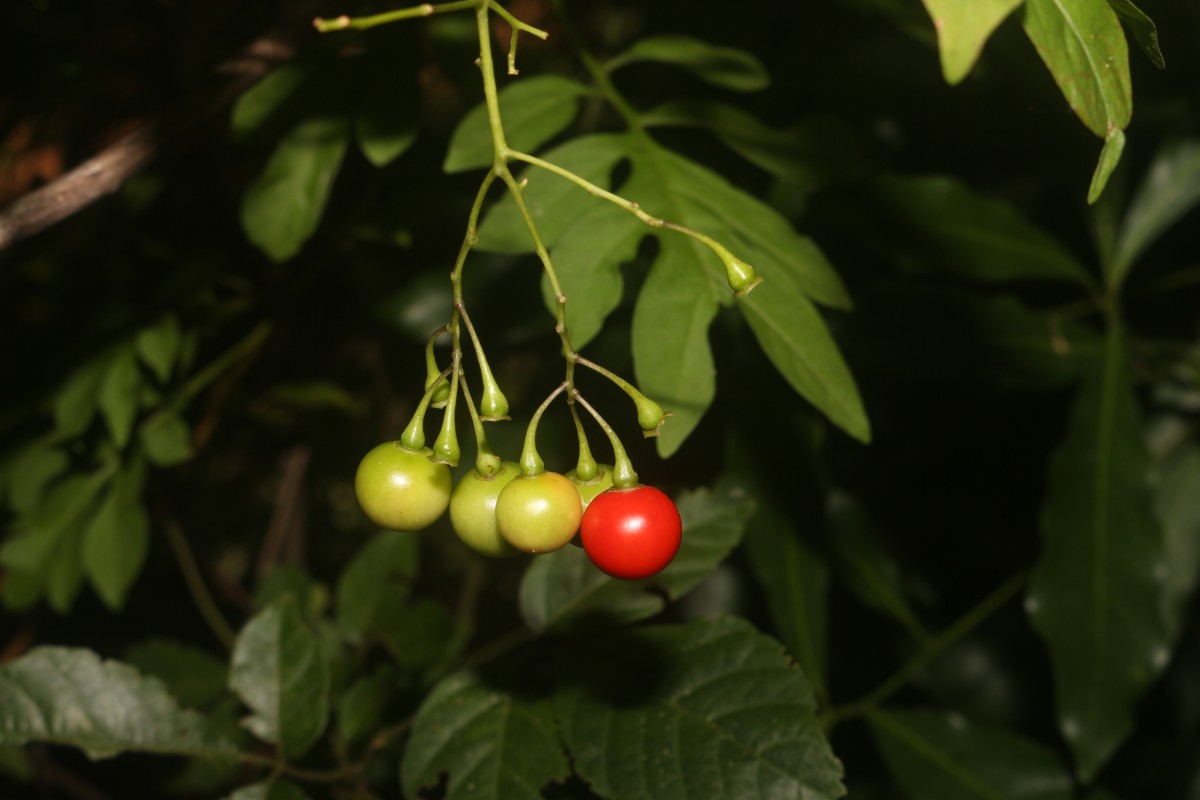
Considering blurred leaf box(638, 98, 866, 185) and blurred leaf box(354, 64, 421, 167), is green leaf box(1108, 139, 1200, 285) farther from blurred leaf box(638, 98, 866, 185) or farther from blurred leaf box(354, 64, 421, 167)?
blurred leaf box(354, 64, 421, 167)

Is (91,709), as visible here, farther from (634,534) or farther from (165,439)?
(634,534)

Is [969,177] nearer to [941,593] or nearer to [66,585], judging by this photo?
[941,593]

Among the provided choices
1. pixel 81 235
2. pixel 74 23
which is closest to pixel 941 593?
pixel 81 235

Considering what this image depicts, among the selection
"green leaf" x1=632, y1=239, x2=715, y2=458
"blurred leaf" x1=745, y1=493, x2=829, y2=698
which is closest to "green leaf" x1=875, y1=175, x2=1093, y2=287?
"blurred leaf" x1=745, y1=493, x2=829, y2=698

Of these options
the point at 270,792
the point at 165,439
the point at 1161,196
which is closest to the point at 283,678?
the point at 270,792

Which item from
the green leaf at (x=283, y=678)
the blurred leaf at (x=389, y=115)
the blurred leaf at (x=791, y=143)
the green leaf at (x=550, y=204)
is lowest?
the green leaf at (x=283, y=678)

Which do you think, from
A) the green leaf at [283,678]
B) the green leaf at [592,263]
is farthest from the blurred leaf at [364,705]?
the green leaf at [592,263]

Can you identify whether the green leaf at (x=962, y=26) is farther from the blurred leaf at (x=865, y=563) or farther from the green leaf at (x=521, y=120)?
the blurred leaf at (x=865, y=563)

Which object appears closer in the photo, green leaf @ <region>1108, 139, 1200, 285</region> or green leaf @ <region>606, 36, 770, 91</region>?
green leaf @ <region>606, 36, 770, 91</region>
